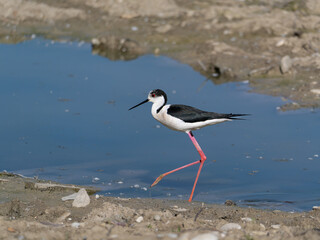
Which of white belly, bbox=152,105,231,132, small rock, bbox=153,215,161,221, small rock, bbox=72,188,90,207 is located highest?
small rock, bbox=153,215,161,221

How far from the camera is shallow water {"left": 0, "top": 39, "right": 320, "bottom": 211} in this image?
7160 millimetres

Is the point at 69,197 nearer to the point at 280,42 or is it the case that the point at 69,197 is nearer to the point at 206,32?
the point at 280,42

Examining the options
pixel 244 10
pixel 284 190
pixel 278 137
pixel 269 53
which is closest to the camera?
pixel 284 190

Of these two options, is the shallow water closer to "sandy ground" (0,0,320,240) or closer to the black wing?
"sandy ground" (0,0,320,240)

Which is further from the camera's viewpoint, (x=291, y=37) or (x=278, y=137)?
(x=291, y=37)

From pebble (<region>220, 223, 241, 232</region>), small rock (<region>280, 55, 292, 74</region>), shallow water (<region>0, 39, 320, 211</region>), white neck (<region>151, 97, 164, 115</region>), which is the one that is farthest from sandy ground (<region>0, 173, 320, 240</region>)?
small rock (<region>280, 55, 292, 74</region>)

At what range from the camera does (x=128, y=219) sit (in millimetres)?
5250

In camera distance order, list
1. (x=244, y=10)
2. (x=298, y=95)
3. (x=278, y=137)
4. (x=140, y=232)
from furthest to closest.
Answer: (x=244, y=10), (x=298, y=95), (x=278, y=137), (x=140, y=232)

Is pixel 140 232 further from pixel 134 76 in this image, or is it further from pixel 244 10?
pixel 244 10

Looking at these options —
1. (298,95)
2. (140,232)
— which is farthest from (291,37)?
(140,232)

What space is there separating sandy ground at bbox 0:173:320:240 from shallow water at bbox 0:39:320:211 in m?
0.60

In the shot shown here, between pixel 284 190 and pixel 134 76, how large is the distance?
17.2 ft

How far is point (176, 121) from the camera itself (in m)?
7.45

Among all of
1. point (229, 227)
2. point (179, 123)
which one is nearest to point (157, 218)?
point (229, 227)
